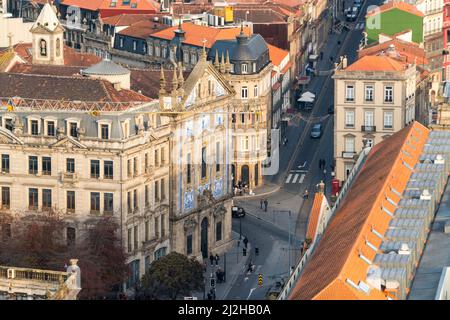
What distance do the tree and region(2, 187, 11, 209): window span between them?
1584 cm

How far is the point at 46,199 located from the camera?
185 m

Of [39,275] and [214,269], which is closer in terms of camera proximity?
[39,275]

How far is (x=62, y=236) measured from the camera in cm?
18100

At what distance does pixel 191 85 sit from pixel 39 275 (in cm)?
5998

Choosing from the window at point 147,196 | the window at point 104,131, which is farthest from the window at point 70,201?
the window at point 147,196

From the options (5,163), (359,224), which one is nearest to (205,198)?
(5,163)

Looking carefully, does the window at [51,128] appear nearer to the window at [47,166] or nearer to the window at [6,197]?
the window at [47,166]

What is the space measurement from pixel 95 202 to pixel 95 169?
9.65 feet

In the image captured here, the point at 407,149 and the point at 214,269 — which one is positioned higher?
the point at 407,149

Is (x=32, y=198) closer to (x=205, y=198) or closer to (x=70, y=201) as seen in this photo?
(x=70, y=201)

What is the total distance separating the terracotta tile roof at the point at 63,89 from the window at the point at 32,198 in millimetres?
8597

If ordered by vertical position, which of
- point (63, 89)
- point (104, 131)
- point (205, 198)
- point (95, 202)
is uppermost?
point (63, 89)
